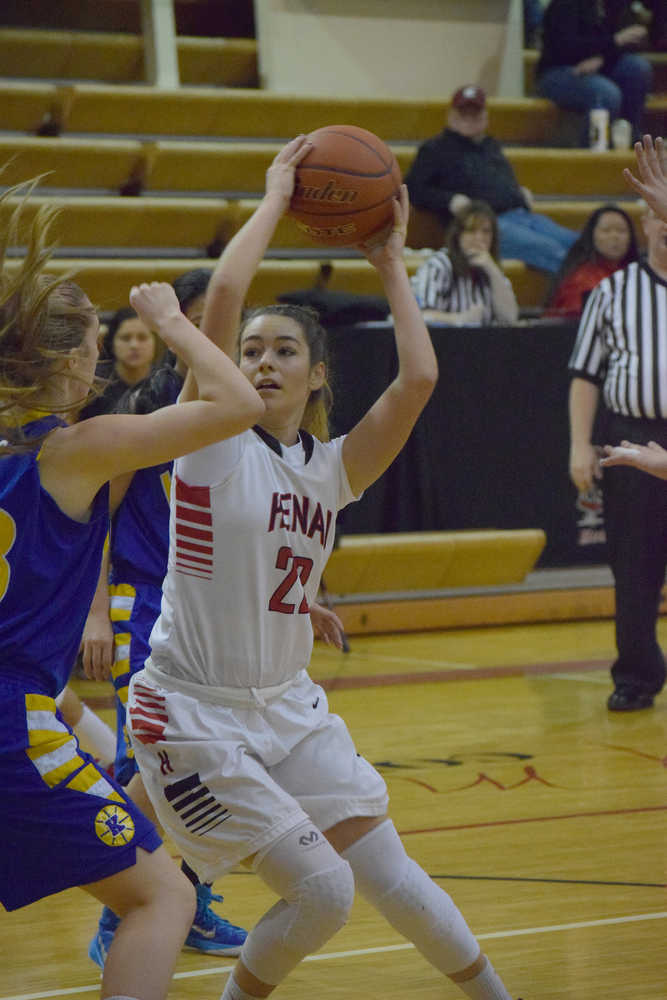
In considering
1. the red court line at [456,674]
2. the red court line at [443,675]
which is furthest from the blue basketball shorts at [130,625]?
the red court line at [456,674]

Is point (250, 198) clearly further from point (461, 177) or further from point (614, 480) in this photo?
point (614, 480)

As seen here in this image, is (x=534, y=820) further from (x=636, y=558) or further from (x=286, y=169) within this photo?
(x=286, y=169)

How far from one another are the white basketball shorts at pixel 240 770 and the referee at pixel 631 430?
3345 millimetres

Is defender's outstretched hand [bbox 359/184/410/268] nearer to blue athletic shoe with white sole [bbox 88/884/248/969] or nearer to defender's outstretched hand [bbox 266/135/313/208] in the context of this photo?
defender's outstretched hand [bbox 266/135/313/208]

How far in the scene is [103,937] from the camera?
Result: 3387 mm

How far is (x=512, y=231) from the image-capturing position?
31.7 ft

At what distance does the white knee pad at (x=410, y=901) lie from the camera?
271 centimetres

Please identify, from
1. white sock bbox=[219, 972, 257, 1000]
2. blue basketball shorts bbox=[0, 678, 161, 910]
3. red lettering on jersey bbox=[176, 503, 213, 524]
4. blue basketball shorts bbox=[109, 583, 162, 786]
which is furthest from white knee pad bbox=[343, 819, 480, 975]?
blue basketball shorts bbox=[109, 583, 162, 786]

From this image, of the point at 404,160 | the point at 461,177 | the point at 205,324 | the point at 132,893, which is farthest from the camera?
the point at 404,160

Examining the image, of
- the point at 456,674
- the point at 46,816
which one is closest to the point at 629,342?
the point at 456,674

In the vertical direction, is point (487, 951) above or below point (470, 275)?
below

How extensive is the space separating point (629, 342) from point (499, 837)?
2.32 metres

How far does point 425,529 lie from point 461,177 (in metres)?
2.69

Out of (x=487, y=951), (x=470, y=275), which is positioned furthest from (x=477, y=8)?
(x=487, y=951)
